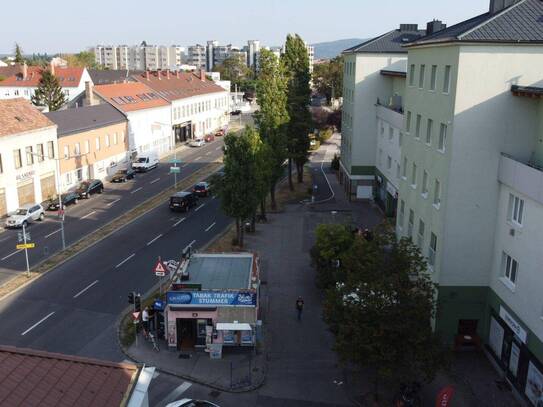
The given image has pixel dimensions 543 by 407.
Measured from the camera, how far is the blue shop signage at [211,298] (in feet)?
81.3

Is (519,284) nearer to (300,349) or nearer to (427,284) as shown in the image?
(427,284)

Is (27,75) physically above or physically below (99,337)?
above

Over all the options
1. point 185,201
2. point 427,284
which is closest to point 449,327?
point 427,284

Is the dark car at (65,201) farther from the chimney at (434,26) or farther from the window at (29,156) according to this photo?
the chimney at (434,26)

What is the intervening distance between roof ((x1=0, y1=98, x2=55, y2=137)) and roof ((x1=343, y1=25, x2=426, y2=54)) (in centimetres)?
3006

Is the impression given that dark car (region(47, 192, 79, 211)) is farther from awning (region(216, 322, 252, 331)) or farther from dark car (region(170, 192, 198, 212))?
awning (region(216, 322, 252, 331))

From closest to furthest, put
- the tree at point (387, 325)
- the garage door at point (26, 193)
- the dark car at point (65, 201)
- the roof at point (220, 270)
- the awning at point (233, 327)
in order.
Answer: the tree at point (387, 325)
the awning at point (233, 327)
the roof at point (220, 270)
the garage door at point (26, 193)
the dark car at point (65, 201)

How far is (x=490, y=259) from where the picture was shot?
81.3 ft

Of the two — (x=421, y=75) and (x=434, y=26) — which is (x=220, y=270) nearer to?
(x=421, y=75)

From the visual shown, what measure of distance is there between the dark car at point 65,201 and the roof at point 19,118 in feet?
22.1

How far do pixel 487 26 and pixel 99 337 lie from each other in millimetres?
22499

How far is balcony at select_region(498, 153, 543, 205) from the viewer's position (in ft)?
67.6

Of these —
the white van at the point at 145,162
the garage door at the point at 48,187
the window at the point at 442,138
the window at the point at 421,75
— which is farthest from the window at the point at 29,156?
the window at the point at 442,138

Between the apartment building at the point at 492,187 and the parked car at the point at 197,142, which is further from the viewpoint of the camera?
the parked car at the point at 197,142
